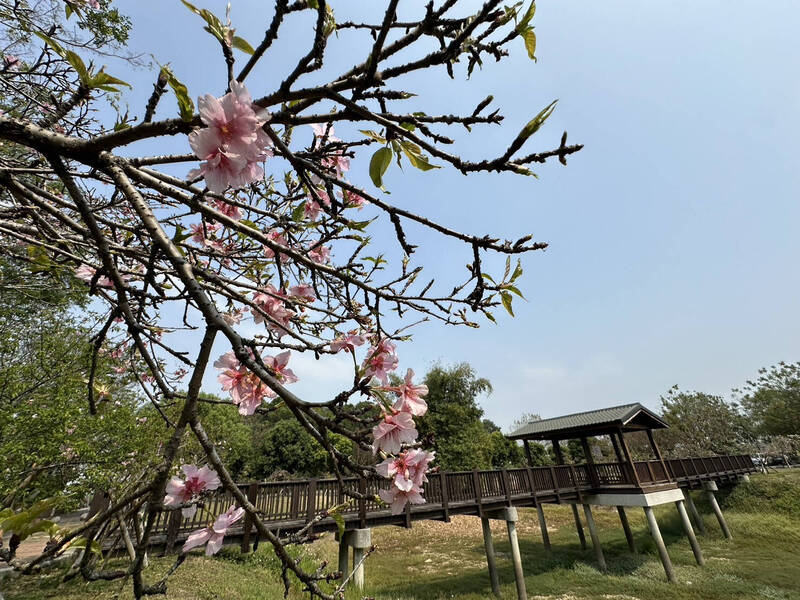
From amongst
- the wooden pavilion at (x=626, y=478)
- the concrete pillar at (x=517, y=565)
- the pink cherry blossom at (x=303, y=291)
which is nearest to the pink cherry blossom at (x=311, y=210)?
the pink cherry blossom at (x=303, y=291)

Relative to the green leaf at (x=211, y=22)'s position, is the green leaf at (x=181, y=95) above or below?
below

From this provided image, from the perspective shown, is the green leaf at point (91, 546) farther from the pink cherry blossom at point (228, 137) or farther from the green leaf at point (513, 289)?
the green leaf at point (513, 289)

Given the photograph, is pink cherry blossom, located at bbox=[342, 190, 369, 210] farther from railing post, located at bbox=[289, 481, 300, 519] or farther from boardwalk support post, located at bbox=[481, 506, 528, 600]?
boardwalk support post, located at bbox=[481, 506, 528, 600]

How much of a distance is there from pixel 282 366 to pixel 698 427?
32.9 metres

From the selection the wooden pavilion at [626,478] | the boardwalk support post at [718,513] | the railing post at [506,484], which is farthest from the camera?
the boardwalk support post at [718,513]

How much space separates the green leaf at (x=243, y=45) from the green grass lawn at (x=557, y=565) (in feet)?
26.5

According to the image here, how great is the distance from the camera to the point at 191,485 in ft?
3.97

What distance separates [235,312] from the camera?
264 cm

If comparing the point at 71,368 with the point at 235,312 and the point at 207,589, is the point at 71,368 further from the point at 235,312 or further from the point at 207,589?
the point at 235,312

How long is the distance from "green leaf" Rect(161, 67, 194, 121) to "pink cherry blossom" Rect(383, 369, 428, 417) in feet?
3.08

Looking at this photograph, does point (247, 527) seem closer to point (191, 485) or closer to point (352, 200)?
point (191, 485)

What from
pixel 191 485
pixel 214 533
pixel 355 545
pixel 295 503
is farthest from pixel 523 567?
pixel 191 485

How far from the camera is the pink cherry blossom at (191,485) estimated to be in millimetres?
1184

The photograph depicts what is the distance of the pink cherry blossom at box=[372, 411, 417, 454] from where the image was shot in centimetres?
116
